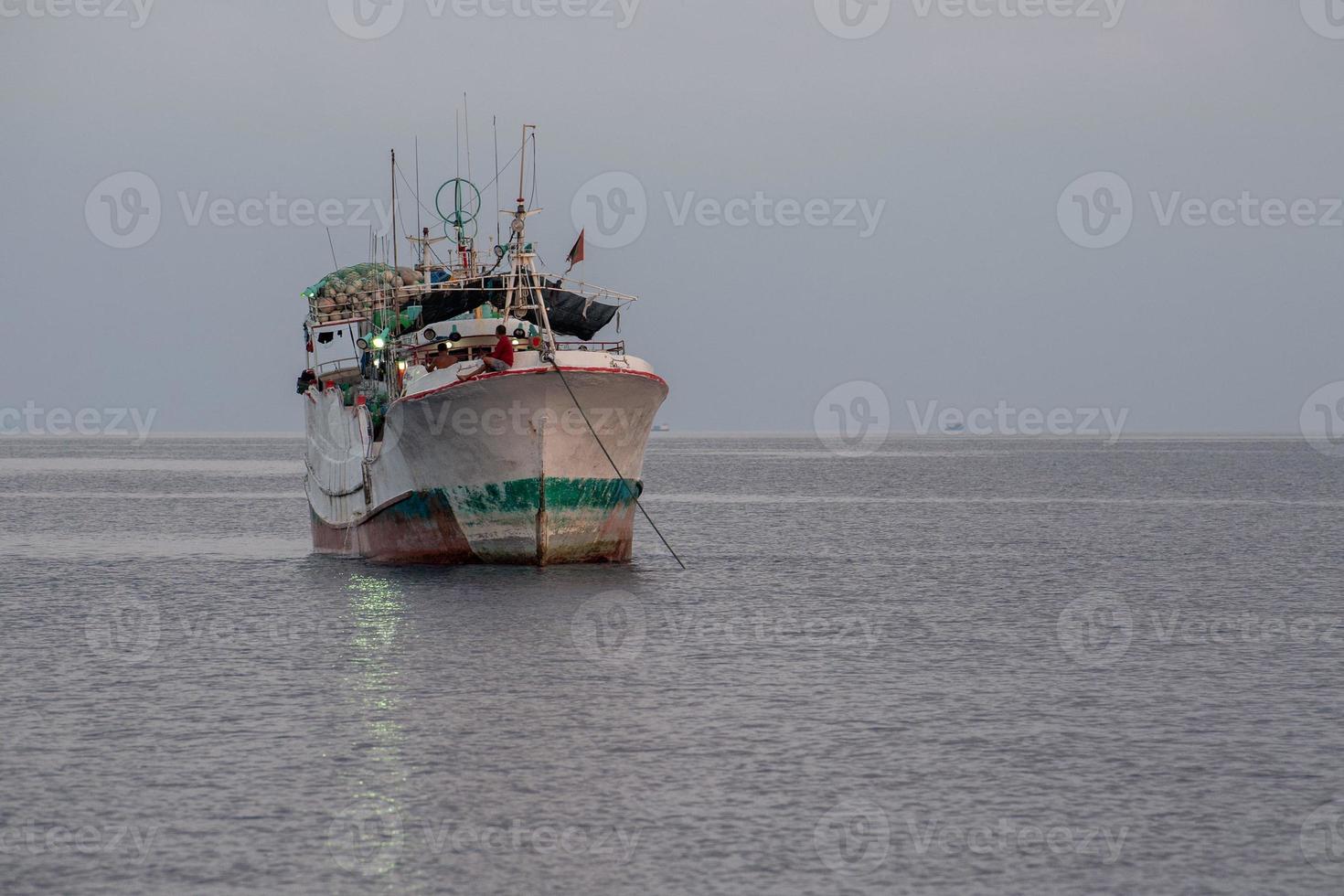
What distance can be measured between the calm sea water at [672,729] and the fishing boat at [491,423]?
1.35m

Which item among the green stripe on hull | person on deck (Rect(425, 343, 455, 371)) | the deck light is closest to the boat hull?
the green stripe on hull

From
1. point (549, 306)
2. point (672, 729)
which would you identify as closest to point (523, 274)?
point (549, 306)

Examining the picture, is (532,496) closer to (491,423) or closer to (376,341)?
(491,423)

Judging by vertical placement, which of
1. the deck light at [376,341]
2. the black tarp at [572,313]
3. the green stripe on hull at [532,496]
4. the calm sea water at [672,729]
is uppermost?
the black tarp at [572,313]

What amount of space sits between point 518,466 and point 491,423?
1253mm

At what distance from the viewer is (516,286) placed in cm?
4125

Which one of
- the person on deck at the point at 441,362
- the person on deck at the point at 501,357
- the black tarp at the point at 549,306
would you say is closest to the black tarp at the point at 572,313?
the black tarp at the point at 549,306

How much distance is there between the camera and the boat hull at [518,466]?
37.1 metres


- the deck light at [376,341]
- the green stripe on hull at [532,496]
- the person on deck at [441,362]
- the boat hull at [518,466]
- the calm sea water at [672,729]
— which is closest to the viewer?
the calm sea water at [672,729]

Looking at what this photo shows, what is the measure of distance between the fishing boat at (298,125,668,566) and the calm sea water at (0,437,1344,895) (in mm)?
1350

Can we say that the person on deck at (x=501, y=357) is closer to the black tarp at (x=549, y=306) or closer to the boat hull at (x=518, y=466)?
the boat hull at (x=518, y=466)

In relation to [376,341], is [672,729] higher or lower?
lower

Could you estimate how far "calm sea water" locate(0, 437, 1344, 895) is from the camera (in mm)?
15141

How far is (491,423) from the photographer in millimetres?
37188
